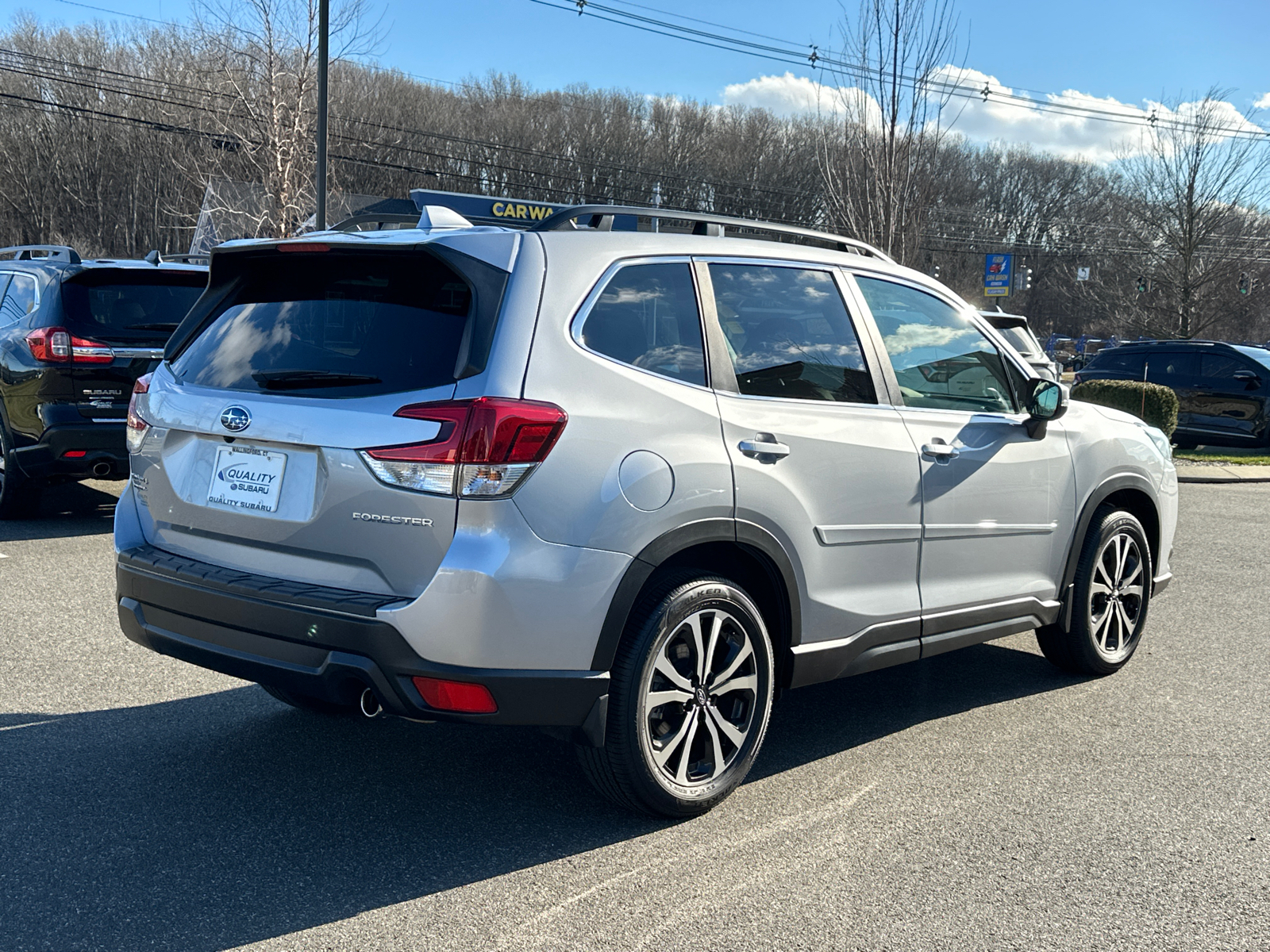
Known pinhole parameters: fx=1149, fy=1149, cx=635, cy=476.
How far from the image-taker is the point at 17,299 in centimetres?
889

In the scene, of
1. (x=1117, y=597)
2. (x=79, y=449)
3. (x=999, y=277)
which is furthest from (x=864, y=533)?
(x=999, y=277)

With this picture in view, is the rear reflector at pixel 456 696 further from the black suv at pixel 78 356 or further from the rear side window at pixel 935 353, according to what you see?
the black suv at pixel 78 356

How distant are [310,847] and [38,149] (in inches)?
3053

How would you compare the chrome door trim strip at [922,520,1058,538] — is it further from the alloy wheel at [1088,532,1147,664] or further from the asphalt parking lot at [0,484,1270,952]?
the asphalt parking lot at [0,484,1270,952]

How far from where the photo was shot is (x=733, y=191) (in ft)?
280

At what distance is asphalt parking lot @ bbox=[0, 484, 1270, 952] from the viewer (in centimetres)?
299

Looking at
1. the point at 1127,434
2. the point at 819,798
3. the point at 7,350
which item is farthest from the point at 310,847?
the point at 7,350

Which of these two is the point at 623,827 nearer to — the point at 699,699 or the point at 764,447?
the point at 699,699

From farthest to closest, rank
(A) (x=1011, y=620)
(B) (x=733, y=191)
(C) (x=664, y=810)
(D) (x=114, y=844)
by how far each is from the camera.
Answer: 1. (B) (x=733, y=191)
2. (A) (x=1011, y=620)
3. (C) (x=664, y=810)
4. (D) (x=114, y=844)

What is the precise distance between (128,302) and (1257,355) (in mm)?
16739

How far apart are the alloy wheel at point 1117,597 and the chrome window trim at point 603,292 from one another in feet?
8.32

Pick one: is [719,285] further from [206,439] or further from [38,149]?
[38,149]

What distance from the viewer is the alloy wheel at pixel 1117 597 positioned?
211 inches

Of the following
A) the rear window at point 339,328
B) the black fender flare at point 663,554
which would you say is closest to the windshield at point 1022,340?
the black fender flare at point 663,554
